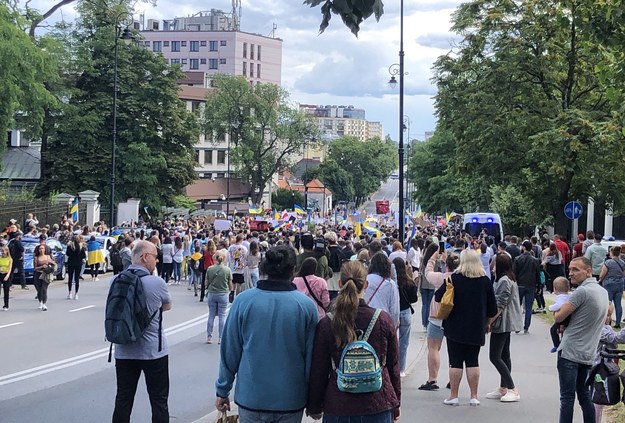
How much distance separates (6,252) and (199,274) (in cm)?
654

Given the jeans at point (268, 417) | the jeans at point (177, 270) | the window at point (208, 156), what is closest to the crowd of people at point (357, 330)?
the jeans at point (268, 417)

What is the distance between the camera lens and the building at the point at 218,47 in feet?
445

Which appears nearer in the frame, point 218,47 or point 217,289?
point 217,289

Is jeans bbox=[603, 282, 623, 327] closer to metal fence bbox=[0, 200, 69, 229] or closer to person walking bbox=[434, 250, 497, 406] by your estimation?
person walking bbox=[434, 250, 497, 406]

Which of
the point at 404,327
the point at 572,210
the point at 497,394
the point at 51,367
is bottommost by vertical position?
the point at 51,367

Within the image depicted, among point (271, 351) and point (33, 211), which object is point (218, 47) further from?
point (271, 351)

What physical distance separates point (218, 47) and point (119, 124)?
85187 mm

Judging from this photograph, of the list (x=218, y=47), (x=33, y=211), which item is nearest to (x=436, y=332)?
(x=33, y=211)

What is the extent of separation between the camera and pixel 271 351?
5.18m

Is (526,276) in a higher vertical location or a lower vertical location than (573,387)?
higher

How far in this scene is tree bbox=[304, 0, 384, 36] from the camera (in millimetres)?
6469

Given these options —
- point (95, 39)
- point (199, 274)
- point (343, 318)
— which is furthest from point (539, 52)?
point (95, 39)

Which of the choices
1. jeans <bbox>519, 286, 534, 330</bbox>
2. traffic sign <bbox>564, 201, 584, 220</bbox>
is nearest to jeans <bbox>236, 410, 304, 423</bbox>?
jeans <bbox>519, 286, 534, 330</bbox>

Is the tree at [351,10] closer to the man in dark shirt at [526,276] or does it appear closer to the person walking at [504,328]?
the person walking at [504,328]
